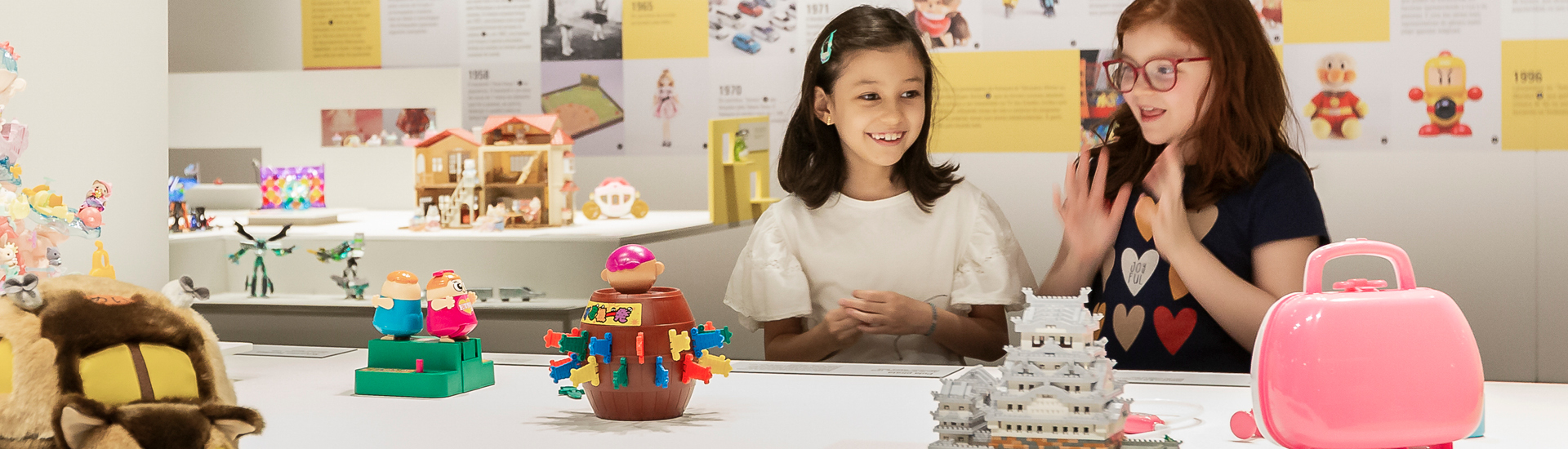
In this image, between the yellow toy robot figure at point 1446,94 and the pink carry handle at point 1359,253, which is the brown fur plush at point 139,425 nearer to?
the pink carry handle at point 1359,253

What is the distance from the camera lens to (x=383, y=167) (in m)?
2.68

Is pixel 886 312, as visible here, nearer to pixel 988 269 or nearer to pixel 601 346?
pixel 988 269

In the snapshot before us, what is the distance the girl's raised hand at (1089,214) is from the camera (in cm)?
166

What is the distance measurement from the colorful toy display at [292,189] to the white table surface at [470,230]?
5cm

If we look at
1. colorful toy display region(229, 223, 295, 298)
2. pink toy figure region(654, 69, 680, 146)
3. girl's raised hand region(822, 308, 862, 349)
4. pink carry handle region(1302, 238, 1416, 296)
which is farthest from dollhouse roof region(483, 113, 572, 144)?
pink carry handle region(1302, 238, 1416, 296)

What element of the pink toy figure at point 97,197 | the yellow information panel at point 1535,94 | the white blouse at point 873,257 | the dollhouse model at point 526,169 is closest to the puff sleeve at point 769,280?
the white blouse at point 873,257

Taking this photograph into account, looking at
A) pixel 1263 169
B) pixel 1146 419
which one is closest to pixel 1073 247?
pixel 1263 169

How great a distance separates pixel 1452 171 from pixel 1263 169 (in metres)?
0.98

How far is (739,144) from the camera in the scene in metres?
2.56

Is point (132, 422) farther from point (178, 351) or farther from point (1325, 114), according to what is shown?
point (1325, 114)

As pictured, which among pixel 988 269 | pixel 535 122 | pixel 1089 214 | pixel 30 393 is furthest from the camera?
pixel 535 122

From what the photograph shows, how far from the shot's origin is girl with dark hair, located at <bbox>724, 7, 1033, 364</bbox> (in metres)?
1.77

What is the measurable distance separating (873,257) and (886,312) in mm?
153

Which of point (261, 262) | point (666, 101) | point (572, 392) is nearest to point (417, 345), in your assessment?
point (572, 392)
